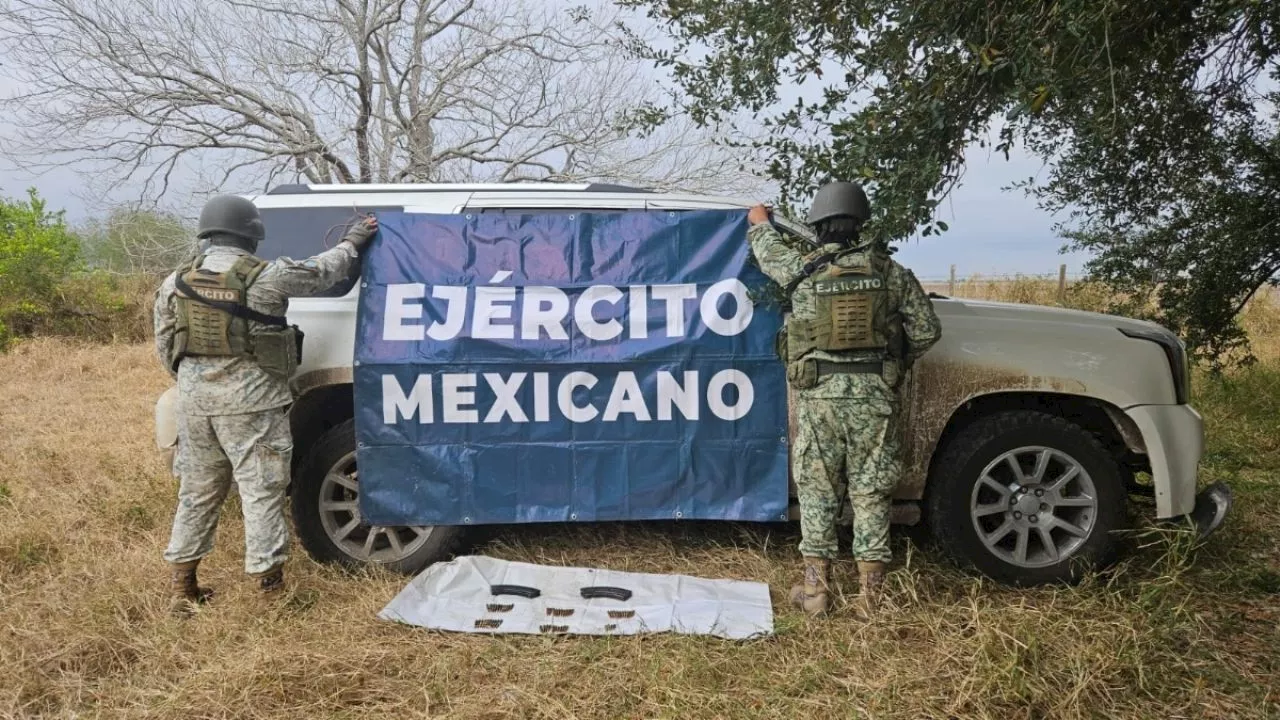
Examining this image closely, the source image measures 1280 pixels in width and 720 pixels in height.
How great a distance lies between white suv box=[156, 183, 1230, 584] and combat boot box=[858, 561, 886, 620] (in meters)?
0.39

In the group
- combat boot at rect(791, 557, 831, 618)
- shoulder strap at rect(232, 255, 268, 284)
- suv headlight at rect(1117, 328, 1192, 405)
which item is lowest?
combat boot at rect(791, 557, 831, 618)

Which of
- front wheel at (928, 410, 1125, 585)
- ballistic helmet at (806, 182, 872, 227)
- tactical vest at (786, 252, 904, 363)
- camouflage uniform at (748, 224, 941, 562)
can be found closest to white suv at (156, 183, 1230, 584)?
front wheel at (928, 410, 1125, 585)

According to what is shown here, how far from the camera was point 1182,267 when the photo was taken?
6.24 meters

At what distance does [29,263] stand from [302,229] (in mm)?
12714

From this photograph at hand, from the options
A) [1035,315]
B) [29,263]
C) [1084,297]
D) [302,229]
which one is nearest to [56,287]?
[29,263]

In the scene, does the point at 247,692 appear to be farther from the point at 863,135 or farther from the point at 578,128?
the point at 578,128

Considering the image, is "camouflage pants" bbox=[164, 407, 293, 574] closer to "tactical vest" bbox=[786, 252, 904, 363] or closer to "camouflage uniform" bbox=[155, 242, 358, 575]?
"camouflage uniform" bbox=[155, 242, 358, 575]

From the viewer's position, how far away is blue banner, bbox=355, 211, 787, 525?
3.50m

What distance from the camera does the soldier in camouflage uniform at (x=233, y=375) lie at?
3.22 metres

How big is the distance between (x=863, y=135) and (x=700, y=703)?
2122 mm

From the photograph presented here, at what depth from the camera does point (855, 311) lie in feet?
10.1

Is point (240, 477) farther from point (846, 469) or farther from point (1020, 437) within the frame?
point (1020, 437)

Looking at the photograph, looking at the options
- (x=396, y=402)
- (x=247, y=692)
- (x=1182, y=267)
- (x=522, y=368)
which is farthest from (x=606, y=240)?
(x=1182, y=267)

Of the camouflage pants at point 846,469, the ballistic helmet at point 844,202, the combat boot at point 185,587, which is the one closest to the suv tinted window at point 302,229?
the combat boot at point 185,587
